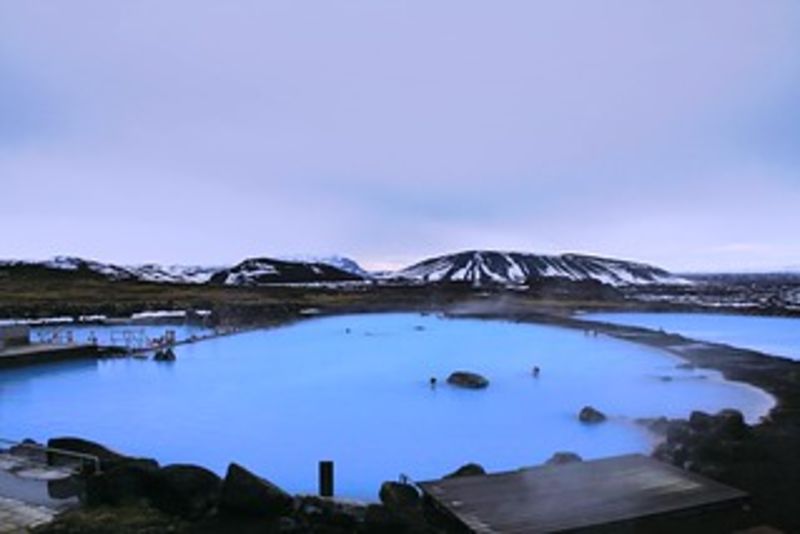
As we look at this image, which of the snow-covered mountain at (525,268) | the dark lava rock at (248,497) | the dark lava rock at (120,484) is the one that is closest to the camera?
the dark lava rock at (120,484)

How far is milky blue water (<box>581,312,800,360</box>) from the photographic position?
74.2 feet

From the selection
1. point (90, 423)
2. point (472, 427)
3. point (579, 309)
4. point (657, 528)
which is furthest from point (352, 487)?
point (579, 309)

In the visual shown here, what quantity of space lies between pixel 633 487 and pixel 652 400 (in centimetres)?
780

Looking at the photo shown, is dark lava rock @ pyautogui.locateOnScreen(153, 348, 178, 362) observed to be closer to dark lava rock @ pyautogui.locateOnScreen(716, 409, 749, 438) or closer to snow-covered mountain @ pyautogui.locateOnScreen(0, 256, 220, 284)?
dark lava rock @ pyautogui.locateOnScreen(716, 409, 749, 438)

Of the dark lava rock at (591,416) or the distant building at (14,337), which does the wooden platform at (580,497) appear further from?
the distant building at (14,337)

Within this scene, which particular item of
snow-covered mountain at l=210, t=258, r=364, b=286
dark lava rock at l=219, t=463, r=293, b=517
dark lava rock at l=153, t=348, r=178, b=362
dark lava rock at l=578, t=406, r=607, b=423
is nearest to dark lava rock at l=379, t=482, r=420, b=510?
dark lava rock at l=219, t=463, r=293, b=517

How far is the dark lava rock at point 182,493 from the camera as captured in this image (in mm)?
5465

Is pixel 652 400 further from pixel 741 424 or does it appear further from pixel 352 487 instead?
pixel 352 487

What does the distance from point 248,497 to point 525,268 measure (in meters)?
109

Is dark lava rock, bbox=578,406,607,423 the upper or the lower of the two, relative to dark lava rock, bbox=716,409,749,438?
lower

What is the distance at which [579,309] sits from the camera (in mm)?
38562

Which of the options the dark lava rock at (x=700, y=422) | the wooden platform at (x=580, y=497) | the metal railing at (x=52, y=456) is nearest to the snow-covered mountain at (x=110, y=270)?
the metal railing at (x=52, y=456)

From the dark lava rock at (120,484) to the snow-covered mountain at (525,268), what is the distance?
314 ft

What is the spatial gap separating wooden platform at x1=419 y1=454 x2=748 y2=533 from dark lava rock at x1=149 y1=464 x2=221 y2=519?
1829mm
